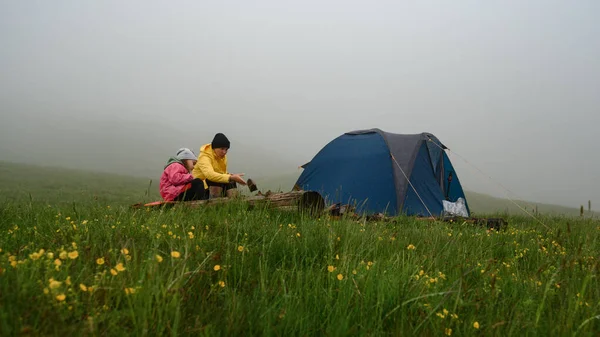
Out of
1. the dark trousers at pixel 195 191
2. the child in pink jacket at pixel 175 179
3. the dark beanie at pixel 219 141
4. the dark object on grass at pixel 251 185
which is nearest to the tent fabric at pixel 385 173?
the dark object on grass at pixel 251 185

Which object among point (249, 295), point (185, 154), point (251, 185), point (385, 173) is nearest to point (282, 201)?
point (251, 185)

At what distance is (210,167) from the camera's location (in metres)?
8.03

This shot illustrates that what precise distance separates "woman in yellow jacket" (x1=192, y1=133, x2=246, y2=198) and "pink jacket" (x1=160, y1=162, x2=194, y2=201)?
23.5 inches

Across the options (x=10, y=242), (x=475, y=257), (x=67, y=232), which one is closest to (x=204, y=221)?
(x=67, y=232)

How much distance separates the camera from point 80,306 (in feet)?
5.14

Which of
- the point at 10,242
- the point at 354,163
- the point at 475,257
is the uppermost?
the point at 354,163

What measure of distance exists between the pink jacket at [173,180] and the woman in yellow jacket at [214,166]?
1.96 feet

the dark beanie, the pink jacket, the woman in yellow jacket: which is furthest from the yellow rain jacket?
the pink jacket

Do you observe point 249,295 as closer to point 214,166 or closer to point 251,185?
point 251,185

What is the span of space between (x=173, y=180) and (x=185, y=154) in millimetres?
800

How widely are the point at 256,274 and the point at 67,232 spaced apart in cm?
188

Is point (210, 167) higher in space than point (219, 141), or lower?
lower

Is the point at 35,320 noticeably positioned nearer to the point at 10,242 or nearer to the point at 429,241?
the point at 10,242

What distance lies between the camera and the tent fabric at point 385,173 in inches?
397
